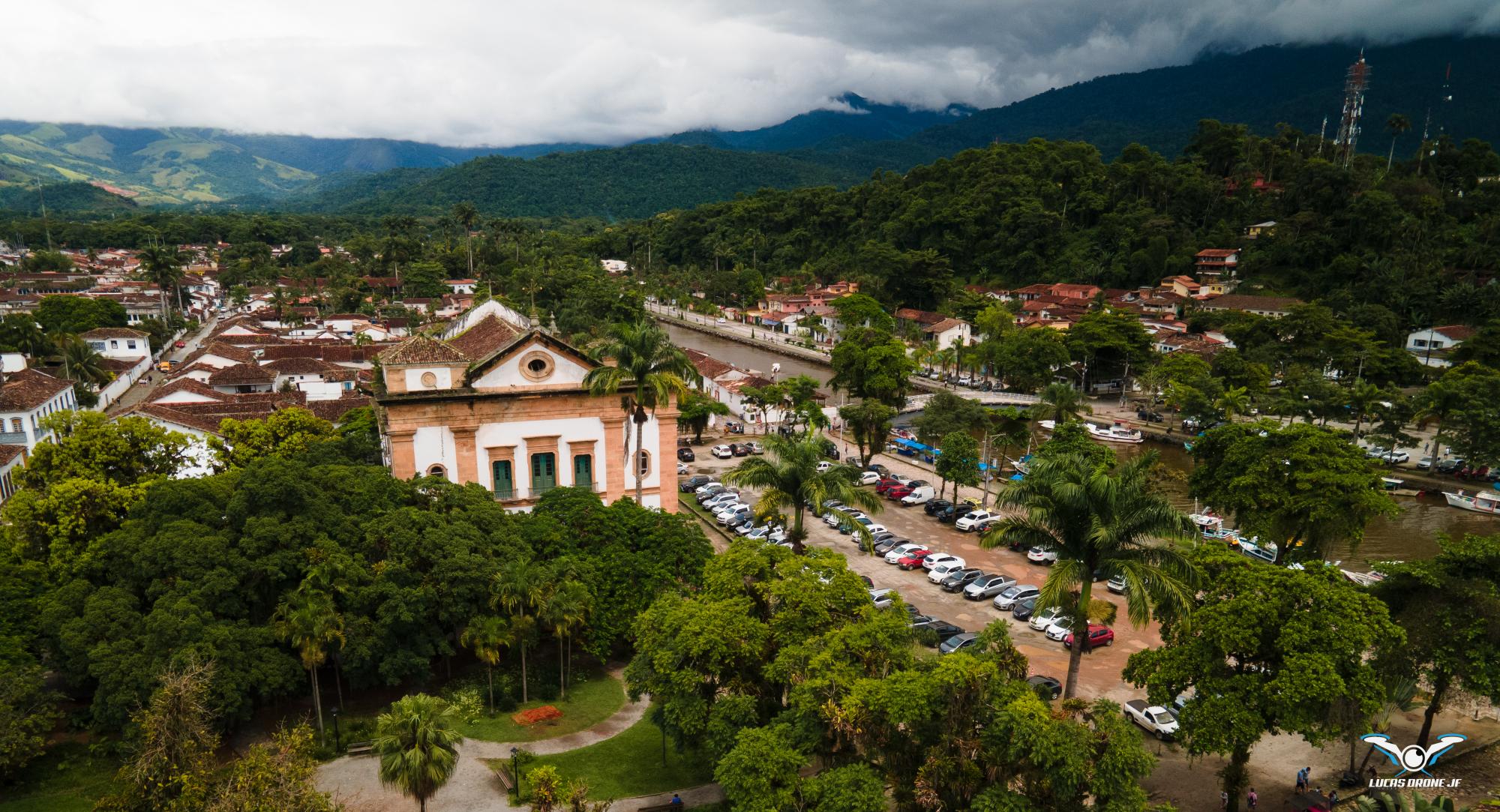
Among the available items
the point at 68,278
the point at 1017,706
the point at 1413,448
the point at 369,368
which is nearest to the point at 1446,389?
the point at 1413,448

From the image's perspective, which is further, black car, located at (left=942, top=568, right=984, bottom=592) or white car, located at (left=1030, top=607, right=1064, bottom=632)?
black car, located at (left=942, top=568, right=984, bottom=592)

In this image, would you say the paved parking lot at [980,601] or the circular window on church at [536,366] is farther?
the circular window on church at [536,366]

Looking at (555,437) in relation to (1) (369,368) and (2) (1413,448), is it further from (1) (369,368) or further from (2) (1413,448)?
(2) (1413,448)

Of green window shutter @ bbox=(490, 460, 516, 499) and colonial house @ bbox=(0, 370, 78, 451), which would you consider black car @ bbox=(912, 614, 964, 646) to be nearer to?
green window shutter @ bbox=(490, 460, 516, 499)

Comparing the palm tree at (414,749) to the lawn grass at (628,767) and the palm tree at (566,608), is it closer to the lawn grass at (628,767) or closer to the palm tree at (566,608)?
the lawn grass at (628,767)
